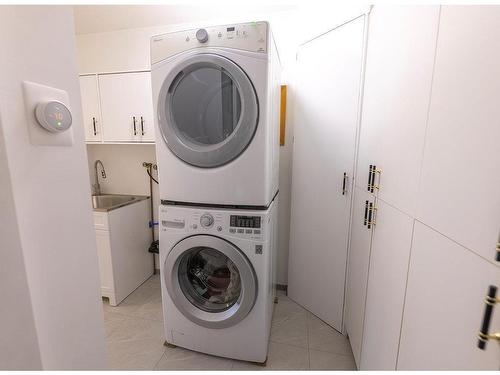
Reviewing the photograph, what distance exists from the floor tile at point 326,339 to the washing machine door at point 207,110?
1.42m

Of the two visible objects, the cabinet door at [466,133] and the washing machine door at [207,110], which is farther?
the washing machine door at [207,110]

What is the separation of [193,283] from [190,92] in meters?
1.17

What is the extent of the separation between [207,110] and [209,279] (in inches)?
41.9

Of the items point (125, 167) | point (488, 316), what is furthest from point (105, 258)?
point (488, 316)

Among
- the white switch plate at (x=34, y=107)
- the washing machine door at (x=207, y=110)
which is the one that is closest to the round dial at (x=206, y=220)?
the washing machine door at (x=207, y=110)

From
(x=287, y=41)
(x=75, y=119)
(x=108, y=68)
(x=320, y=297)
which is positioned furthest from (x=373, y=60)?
(x=108, y=68)

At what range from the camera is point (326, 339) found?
1619 mm

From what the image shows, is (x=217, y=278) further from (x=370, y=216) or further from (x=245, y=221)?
(x=370, y=216)

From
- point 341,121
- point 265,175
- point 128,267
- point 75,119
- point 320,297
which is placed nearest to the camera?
point 75,119

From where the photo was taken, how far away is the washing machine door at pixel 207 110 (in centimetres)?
115

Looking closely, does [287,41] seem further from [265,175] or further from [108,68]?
[108,68]

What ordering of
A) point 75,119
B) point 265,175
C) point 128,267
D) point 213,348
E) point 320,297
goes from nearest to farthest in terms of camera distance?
point 75,119
point 265,175
point 213,348
point 320,297
point 128,267

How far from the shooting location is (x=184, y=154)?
1.25 m

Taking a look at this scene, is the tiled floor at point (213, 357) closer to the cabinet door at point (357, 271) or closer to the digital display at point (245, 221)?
the cabinet door at point (357, 271)
